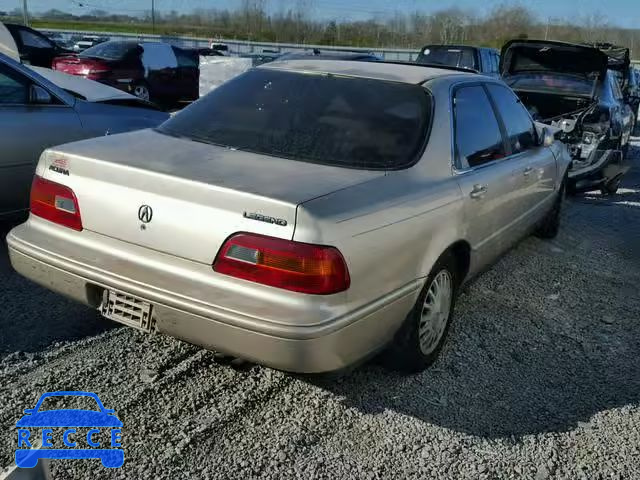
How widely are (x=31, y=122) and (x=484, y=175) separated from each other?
10.9 feet

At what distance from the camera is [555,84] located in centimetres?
933

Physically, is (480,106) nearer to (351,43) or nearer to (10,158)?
(10,158)

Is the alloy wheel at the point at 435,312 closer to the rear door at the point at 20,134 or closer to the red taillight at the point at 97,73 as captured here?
the rear door at the point at 20,134

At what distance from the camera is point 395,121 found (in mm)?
3348

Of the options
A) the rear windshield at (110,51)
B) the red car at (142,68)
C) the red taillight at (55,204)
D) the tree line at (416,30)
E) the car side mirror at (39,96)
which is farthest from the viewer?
the tree line at (416,30)

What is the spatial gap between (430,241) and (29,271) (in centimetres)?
196

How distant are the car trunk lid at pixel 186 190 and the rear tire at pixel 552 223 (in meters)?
3.45

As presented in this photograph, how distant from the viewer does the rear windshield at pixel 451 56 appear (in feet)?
46.9

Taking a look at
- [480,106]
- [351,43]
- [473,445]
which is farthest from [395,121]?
[351,43]

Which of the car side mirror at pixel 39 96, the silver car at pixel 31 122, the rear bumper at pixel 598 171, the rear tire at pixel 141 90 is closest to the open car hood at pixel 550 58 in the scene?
the rear bumper at pixel 598 171

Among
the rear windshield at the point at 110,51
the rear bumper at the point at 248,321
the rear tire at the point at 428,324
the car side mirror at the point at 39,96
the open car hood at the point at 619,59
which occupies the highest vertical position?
the open car hood at the point at 619,59

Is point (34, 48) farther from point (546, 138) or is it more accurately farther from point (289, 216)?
point (289, 216)

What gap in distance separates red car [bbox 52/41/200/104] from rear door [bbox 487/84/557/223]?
1071 cm

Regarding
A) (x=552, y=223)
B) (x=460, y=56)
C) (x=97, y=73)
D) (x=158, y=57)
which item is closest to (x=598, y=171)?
(x=552, y=223)
